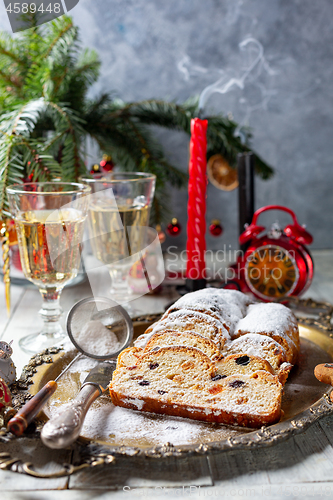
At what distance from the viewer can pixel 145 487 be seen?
577 mm

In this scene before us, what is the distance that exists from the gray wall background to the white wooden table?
1528 millimetres

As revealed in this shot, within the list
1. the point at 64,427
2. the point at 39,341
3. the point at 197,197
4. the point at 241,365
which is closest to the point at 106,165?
the point at 197,197

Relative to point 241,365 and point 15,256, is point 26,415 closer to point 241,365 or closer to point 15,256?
point 241,365

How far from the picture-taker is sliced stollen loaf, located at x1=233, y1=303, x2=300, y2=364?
81 cm

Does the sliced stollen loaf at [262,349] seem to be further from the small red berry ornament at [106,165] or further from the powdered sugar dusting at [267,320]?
the small red berry ornament at [106,165]

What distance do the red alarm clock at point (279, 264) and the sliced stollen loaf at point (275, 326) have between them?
32cm

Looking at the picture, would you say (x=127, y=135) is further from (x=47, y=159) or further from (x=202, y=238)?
(x=202, y=238)

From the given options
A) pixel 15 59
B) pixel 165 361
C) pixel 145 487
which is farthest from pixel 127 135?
pixel 145 487

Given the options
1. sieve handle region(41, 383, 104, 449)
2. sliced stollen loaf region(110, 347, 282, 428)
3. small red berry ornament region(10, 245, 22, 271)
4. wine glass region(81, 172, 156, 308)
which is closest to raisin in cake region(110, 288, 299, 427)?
sliced stollen loaf region(110, 347, 282, 428)

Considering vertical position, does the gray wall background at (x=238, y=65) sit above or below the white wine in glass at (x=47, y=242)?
above

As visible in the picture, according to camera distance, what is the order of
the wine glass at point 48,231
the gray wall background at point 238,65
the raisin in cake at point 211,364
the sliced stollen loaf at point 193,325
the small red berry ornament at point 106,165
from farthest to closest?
the gray wall background at point 238,65 → the small red berry ornament at point 106,165 → the wine glass at point 48,231 → the sliced stollen loaf at point 193,325 → the raisin in cake at point 211,364

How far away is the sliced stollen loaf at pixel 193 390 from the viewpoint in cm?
67

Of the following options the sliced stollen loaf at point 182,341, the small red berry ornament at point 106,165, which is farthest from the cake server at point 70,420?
the small red berry ornament at point 106,165

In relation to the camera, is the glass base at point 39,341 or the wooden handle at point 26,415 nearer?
the wooden handle at point 26,415
